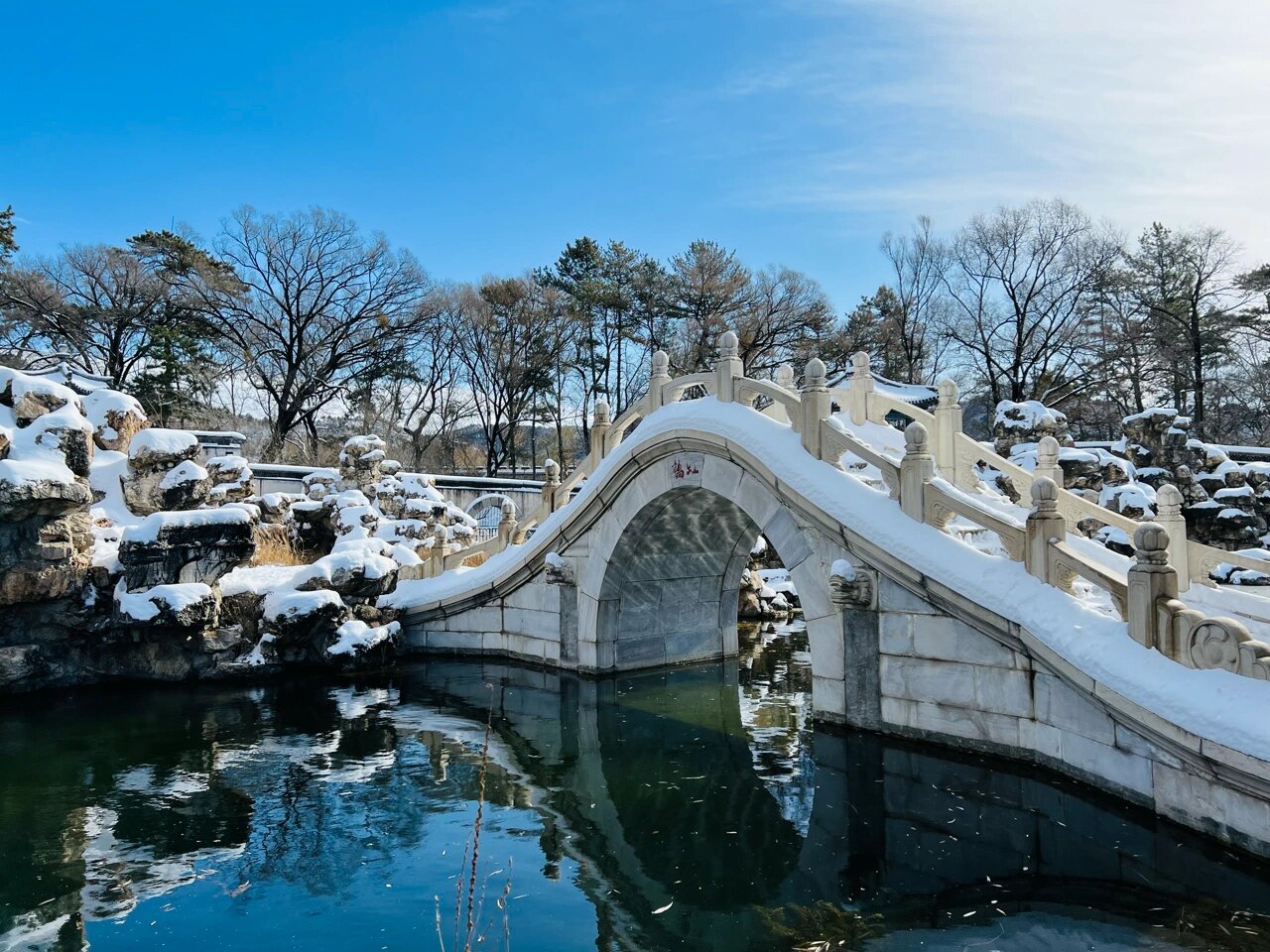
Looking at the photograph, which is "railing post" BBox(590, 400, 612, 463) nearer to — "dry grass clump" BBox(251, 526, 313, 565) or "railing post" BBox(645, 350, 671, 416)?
"railing post" BBox(645, 350, 671, 416)

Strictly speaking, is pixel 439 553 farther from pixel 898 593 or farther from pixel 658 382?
pixel 898 593

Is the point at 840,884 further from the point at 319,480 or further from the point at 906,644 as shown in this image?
the point at 319,480

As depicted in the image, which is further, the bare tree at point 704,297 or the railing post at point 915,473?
the bare tree at point 704,297

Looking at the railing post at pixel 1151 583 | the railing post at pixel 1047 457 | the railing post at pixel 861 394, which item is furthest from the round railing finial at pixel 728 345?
the railing post at pixel 1151 583

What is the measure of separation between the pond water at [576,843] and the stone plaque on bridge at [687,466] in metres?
2.85

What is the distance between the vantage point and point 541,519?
14336 mm

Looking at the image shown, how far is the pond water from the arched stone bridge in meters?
0.46

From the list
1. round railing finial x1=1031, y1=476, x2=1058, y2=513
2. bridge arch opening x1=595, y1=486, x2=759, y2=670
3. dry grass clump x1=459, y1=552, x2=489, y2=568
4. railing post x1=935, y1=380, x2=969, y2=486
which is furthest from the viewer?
dry grass clump x1=459, y1=552, x2=489, y2=568

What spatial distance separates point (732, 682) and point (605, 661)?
71.5 inches

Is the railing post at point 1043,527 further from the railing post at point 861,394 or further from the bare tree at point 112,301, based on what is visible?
the bare tree at point 112,301

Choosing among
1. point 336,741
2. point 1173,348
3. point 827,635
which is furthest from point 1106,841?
point 1173,348

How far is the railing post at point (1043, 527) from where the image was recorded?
281 inches

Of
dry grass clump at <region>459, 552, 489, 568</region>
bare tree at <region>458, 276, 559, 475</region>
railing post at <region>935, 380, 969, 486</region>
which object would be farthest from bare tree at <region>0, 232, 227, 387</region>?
railing post at <region>935, 380, 969, 486</region>

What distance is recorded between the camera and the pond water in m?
5.13
